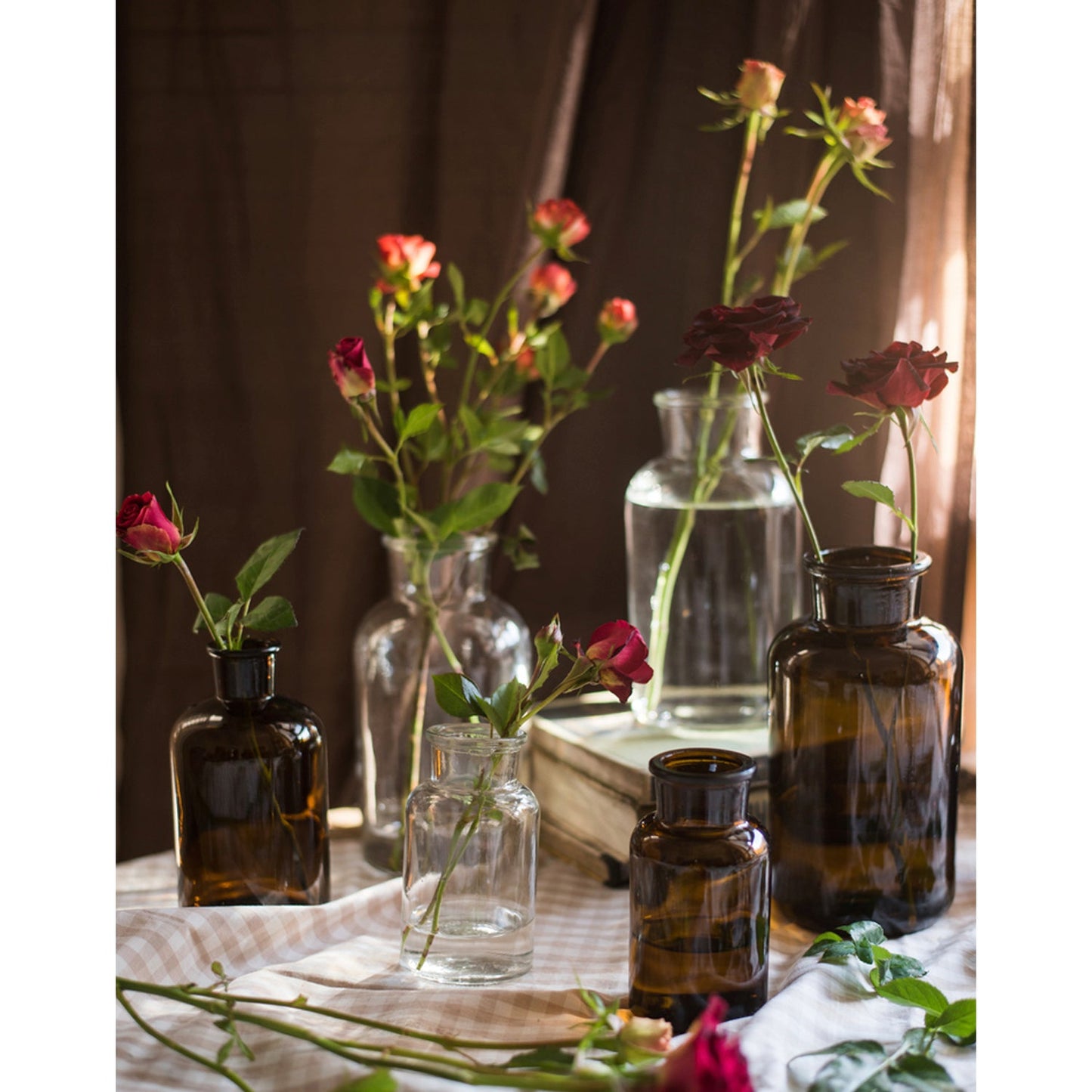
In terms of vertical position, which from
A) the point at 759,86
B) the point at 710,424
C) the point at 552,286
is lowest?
the point at 710,424

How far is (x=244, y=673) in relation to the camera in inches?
36.9

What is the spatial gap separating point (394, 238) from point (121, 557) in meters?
0.51

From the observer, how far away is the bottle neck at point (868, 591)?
0.89 metres

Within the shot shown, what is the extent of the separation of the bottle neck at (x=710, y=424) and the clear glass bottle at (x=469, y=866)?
35 centimetres

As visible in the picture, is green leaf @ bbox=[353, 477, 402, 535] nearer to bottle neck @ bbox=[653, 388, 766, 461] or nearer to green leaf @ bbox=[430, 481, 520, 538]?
green leaf @ bbox=[430, 481, 520, 538]

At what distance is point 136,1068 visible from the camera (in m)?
0.73

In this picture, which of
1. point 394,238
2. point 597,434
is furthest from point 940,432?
point 394,238

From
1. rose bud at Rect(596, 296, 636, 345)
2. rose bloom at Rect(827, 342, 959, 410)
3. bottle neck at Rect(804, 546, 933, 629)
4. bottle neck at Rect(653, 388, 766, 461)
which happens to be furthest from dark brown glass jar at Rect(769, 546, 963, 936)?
rose bud at Rect(596, 296, 636, 345)

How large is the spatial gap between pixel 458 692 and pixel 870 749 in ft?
0.96

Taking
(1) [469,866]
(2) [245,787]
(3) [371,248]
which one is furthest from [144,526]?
(3) [371,248]

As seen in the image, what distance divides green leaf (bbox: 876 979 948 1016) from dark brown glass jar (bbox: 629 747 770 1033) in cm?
8

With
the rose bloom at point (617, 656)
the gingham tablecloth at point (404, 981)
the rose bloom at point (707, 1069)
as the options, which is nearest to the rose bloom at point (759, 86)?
the rose bloom at point (617, 656)

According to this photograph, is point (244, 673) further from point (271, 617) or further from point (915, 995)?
point (915, 995)

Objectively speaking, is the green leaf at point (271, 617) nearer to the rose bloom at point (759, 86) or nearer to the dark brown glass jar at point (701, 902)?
the dark brown glass jar at point (701, 902)
